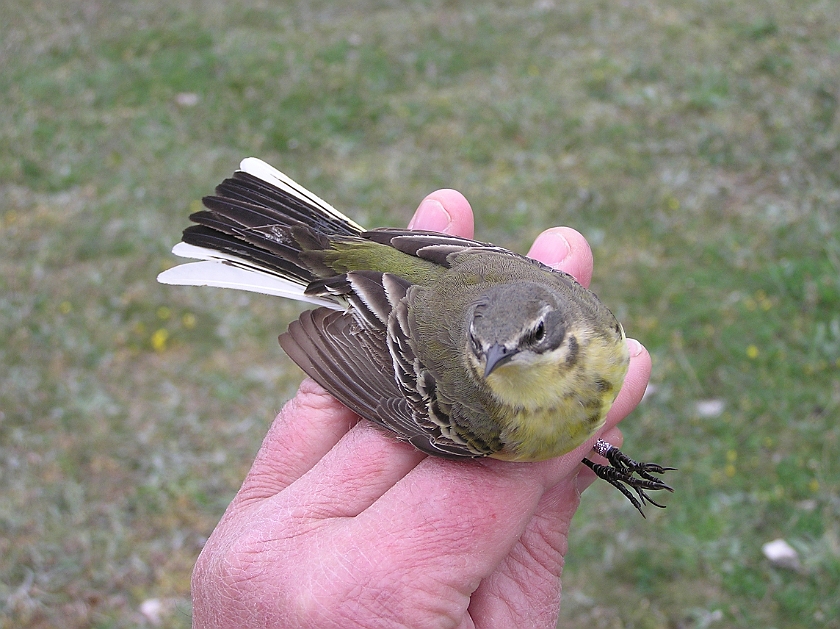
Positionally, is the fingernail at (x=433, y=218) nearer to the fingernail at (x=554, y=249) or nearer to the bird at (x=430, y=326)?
the bird at (x=430, y=326)

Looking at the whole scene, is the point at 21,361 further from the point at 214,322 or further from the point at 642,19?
the point at 642,19

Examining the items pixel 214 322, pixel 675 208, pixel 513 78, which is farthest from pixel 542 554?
pixel 513 78

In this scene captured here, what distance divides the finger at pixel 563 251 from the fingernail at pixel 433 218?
482 millimetres

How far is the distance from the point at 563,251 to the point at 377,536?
69.7 inches

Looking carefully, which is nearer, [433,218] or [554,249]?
[554,249]

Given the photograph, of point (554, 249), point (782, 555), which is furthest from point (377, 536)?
point (782, 555)

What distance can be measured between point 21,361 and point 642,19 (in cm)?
799

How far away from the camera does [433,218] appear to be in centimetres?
390

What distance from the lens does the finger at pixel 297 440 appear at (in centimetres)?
291

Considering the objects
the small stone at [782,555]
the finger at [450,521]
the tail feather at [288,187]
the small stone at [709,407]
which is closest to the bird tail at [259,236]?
the tail feather at [288,187]

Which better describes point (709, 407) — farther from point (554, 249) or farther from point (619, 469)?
point (554, 249)

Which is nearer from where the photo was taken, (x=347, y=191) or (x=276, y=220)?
(x=276, y=220)

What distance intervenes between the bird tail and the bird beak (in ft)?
3.85

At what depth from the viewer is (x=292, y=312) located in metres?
6.57
